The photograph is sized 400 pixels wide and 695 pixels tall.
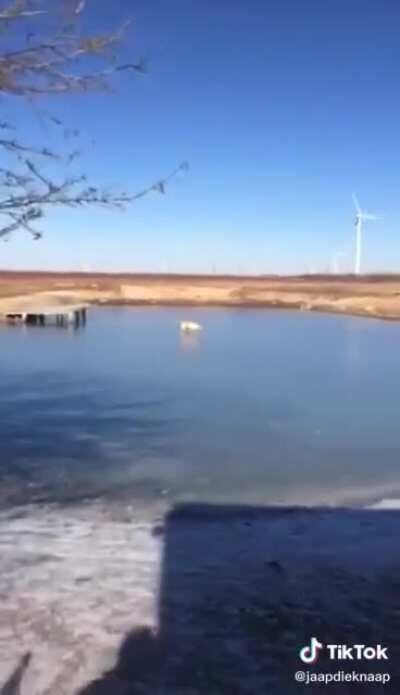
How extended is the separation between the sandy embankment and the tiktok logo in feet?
0.14

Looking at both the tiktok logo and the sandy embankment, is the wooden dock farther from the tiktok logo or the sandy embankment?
the tiktok logo

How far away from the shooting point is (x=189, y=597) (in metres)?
4.50

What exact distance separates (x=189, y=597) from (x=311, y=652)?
956 mm

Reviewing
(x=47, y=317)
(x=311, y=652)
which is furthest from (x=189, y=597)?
(x=47, y=317)

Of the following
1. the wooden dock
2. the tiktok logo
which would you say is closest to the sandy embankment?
the tiktok logo

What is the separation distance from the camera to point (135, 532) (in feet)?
19.3

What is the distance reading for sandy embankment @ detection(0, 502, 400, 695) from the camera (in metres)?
3.61

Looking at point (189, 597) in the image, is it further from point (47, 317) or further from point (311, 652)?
point (47, 317)

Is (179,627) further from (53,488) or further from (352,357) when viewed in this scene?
(352,357)

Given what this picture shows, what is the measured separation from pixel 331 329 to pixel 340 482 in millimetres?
25838

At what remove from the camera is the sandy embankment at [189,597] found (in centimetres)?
361

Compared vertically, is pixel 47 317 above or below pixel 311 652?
below

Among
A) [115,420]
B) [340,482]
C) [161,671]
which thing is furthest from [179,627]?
[115,420]

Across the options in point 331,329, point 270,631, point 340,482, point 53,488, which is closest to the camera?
point 270,631
